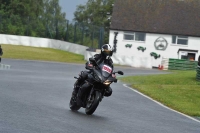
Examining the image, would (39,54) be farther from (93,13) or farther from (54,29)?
(93,13)

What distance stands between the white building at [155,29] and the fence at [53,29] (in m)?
3.00

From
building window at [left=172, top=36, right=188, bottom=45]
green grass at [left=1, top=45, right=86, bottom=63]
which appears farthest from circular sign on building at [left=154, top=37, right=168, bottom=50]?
green grass at [left=1, top=45, right=86, bottom=63]

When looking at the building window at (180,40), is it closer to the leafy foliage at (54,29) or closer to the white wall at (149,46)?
the white wall at (149,46)

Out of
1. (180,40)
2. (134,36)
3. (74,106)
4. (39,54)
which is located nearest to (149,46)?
(134,36)

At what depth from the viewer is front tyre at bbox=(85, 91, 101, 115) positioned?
13.9 meters

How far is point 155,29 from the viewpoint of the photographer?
236ft

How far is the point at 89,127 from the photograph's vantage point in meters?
11.8

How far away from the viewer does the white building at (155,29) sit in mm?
71500

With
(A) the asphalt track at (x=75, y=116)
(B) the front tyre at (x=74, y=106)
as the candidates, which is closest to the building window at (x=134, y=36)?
(A) the asphalt track at (x=75, y=116)

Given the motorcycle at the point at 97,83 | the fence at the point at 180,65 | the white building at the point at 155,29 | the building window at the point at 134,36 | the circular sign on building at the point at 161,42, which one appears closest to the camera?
the motorcycle at the point at 97,83

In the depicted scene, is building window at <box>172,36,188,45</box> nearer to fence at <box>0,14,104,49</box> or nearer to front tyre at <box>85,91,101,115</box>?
fence at <box>0,14,104,49</box>

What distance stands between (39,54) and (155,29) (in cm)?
1515

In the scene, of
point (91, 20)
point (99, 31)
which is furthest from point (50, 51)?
point (91, 20)

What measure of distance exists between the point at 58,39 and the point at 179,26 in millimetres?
13869
